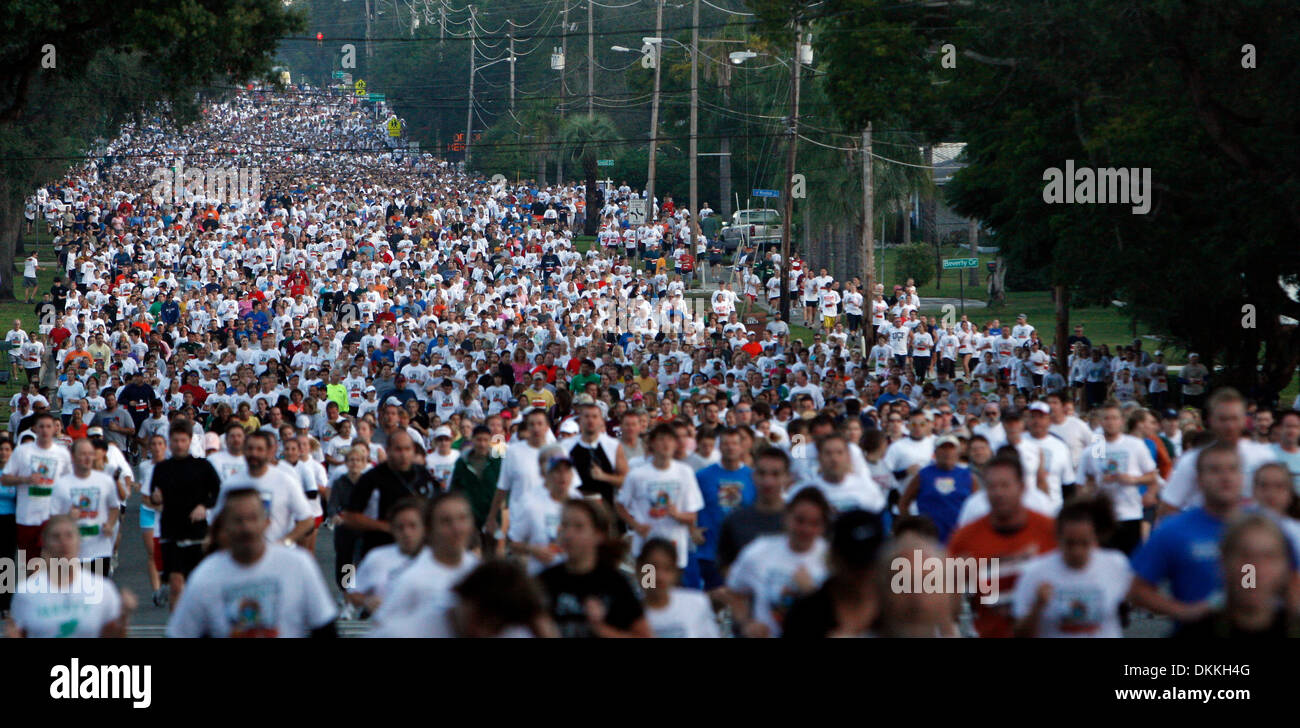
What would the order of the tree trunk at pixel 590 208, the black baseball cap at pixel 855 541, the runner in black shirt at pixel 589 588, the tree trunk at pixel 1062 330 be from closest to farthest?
the black baseball cap at pixel 855 541, the runner in black shirt at pixel 589 588, the tree trunk at pixel 1062 330, the tree trunk at pixel 590 208

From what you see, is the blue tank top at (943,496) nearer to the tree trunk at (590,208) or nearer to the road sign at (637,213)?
the road sign at (637,213)

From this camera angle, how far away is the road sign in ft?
181

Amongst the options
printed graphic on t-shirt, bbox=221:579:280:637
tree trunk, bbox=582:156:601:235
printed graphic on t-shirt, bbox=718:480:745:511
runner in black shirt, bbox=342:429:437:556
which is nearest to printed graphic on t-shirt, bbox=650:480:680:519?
printed graphic on t-shirt, bbox=718:480:745:511

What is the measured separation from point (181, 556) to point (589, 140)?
166 feet

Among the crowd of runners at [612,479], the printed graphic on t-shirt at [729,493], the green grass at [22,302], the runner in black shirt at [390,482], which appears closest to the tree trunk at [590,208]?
the green grass at [22,302]

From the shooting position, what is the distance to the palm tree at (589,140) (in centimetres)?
6366

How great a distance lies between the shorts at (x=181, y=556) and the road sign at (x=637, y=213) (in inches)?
1672

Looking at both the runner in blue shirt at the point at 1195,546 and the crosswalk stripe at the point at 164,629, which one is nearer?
the runner in blue shirt at the point at 1195,546

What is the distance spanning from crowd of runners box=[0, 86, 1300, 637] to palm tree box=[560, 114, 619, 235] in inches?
→ 1159

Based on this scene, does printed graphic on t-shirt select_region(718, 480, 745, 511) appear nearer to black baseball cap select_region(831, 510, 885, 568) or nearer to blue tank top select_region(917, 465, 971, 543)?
blue tank top select_region(917, 465, 971, 543)

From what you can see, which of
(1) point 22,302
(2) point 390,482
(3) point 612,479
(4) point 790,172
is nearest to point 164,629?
(2) point 390,482
